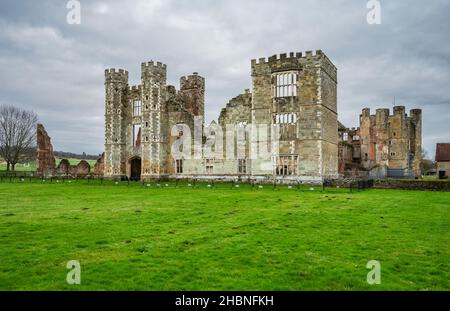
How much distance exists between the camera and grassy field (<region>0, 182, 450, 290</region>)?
7.79m

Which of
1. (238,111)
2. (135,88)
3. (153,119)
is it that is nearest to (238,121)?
(238,111)

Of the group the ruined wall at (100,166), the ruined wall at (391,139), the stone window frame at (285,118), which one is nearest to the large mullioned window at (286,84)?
the stone window frame at (285,118)

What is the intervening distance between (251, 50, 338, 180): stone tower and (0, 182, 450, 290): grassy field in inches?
704

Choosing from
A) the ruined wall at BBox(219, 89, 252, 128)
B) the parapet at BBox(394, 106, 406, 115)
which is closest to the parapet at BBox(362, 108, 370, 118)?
the parapet at BBox(394, 106, 406, 115)

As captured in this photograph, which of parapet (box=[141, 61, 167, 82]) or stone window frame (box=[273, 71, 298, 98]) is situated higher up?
parapet (box=[141, 61, 167, 82])

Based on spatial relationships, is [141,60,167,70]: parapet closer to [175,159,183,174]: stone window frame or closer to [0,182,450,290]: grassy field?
[175,159,183,174]: stone window frame

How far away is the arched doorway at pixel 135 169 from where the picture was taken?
48.6 metres

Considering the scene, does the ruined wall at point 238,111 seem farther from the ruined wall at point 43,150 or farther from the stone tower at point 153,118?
the ruined wall at point 43,150

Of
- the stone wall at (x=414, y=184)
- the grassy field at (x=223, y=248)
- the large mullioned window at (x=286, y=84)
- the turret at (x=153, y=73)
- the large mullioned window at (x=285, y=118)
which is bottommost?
the grassy field at (x=223, y=248)

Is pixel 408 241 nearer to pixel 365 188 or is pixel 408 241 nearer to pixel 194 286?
pixel 194 286

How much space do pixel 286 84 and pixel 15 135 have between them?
57.1m
